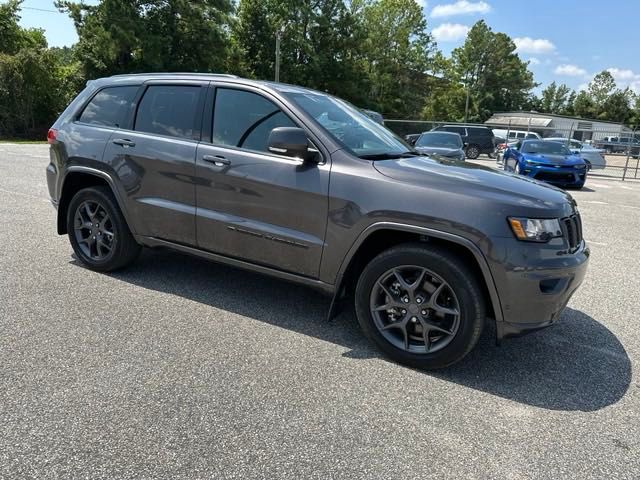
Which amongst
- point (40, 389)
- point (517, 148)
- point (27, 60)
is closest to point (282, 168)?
point (40, 389)

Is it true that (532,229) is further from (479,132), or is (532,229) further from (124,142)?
(479,132)

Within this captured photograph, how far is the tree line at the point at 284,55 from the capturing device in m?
29.4

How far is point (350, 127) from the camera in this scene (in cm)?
385

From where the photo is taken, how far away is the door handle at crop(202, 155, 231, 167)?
3730 millimetres

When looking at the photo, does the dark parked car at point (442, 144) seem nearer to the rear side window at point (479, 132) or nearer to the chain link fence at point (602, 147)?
the chain link fence at point (602, 147)

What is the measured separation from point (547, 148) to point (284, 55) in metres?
35.2

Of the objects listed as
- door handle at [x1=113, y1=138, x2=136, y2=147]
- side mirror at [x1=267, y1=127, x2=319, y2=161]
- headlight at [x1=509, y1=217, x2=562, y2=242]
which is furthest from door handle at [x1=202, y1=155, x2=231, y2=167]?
headlight at [x1=509, y1=217, x2=562, y2=242]

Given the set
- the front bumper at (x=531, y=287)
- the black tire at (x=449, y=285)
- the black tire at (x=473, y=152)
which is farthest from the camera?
the black tire at (x=473, y=152)

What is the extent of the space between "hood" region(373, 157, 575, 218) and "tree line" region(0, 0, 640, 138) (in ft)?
99.2

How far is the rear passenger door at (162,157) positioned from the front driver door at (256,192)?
0.15 m

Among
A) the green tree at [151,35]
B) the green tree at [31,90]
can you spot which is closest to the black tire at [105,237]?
the green tree at [31,90]

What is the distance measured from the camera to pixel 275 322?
382 centimetres

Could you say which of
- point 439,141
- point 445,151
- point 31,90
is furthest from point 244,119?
point 31,90

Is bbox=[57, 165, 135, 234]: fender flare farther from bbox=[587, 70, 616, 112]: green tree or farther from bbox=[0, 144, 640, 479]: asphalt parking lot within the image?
bbox=[587, 70, 616, 112]: green tree
